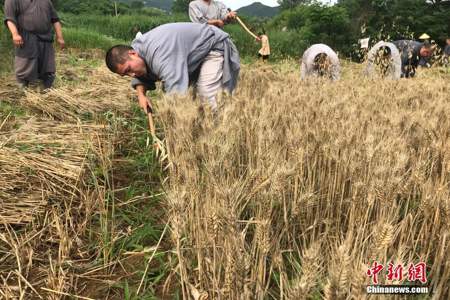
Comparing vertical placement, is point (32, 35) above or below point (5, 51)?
above

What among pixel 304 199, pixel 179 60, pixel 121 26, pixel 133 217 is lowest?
pixel 133 217

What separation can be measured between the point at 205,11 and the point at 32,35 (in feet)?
6.04

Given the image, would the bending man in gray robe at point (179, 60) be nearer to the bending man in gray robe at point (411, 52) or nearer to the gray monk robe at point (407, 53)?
the gray monk robe at point (407, 53)

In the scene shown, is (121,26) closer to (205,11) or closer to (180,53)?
(205,11)

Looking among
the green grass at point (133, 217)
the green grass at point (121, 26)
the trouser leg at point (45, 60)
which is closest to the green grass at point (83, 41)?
the green grass at point (121, 26)

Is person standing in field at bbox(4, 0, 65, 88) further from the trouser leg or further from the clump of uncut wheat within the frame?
the clump of uncut wheat

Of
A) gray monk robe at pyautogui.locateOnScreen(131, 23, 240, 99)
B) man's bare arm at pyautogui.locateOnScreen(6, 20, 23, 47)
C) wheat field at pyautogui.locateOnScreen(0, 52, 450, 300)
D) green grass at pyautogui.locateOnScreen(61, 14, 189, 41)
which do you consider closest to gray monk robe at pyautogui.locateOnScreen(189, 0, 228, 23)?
gray monk robe at pyautogui.locateOnScreen(131, 23, 240, 99)

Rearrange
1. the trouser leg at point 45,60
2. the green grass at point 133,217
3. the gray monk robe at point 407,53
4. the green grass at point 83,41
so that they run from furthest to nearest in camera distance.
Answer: the green grass at point 83,41 → the gray monk robe at point 407,53 → the trouser leg at point 45,60 → the green grass at point 133,217

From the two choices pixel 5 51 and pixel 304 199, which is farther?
pixel 5 51

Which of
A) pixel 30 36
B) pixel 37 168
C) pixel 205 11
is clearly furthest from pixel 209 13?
pixel 37 168

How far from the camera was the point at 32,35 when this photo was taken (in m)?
3.89

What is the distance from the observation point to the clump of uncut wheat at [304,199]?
3.19ft

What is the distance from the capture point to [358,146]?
150cm

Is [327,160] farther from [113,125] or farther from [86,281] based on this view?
[113,125]
